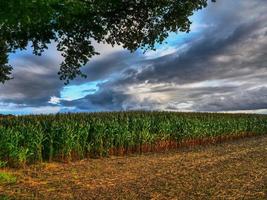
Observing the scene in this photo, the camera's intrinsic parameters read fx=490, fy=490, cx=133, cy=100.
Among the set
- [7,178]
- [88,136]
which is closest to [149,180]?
[7,178]

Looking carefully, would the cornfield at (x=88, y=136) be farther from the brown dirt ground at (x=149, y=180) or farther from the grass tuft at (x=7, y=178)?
the grass tuft at (x=7, y=178)

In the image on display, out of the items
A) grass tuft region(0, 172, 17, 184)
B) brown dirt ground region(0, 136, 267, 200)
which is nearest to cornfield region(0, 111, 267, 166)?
brown dirt ground region(0, 136, 267, 200)

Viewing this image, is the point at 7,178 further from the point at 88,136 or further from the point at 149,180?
the point at 88,136

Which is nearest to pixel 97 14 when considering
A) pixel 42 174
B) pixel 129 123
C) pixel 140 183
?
pixel 129 123

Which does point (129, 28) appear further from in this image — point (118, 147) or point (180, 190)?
point (180, 190)

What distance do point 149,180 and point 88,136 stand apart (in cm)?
954

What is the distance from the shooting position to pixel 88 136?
77.8 ft

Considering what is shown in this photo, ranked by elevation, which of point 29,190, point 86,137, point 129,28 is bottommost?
point 29,190

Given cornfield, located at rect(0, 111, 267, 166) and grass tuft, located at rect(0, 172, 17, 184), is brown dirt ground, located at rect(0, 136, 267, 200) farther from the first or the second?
cornfield, located at rect(0, 111, 267, 166)

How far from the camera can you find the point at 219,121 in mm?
36594

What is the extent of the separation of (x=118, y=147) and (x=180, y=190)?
472 inches

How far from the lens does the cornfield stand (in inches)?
794

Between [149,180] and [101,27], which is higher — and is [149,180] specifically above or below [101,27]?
below

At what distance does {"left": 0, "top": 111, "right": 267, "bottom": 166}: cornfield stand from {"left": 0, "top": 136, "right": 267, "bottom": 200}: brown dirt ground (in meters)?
1.35
